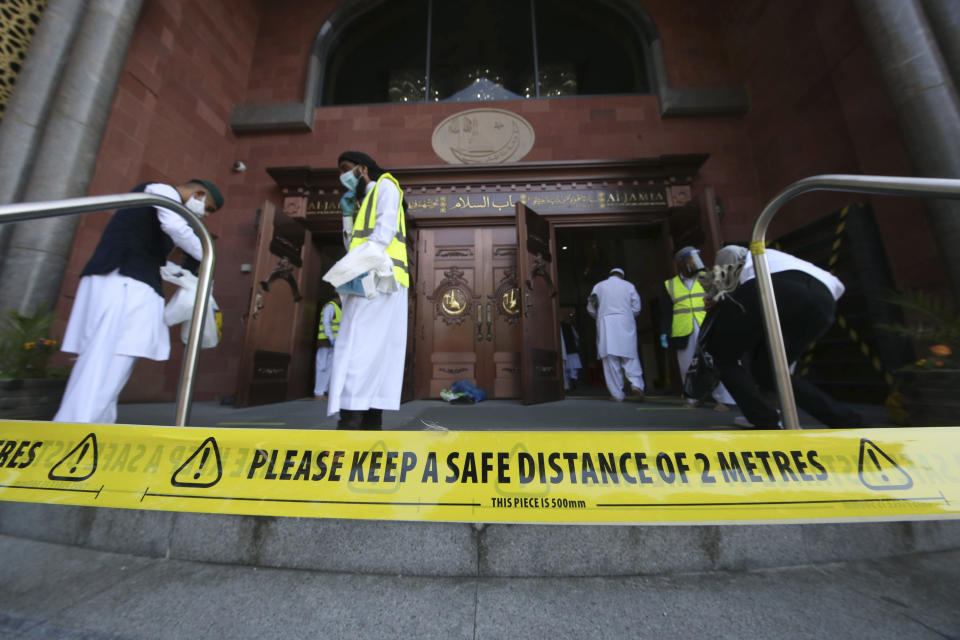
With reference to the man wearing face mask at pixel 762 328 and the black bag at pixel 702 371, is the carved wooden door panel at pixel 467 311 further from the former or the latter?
the man wearing face mask at pixel 762 328

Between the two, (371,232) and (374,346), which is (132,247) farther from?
(374,346)

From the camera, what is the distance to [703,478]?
1.01m

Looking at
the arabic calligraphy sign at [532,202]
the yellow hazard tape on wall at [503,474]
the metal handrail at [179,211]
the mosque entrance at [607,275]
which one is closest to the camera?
the yellow hazard tape on wall at [503,474]

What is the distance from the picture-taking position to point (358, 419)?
6.91 feet

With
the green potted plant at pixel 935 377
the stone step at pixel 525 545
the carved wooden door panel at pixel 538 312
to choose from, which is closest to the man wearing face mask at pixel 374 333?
the stone step at pixel 525 545

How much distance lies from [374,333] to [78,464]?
1.31 metres

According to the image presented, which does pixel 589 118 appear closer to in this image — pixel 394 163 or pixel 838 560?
pixel 394 163

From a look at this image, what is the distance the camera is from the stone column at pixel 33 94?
120 inches

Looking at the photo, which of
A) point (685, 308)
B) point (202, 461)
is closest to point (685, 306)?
point (685, 308)

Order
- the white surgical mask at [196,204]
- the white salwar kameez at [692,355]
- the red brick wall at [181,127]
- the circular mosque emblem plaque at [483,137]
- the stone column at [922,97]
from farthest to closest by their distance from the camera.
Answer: the circular mosque emblem plaque at [483,137] → the red brick wall at [181,127] → the white salwar kameez at [692,355] → the stone column at [922,97] → the white surgical mask at [196,204]

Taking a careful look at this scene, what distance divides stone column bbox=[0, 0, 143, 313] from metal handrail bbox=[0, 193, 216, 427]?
2.12m

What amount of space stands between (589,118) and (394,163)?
130 inches

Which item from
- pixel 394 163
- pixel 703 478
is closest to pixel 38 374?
pixel 703 478

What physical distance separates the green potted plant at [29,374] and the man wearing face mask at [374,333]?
5.82 feet
